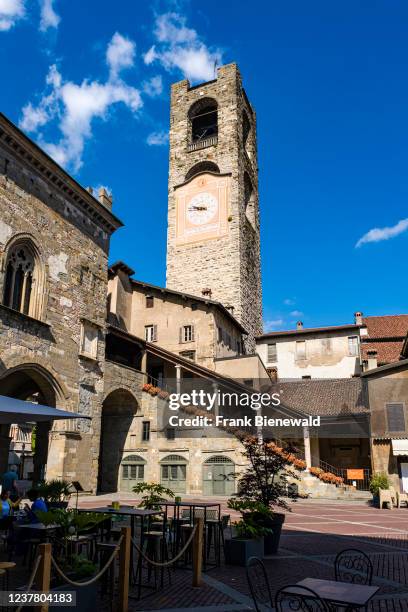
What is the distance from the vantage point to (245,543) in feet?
26.3

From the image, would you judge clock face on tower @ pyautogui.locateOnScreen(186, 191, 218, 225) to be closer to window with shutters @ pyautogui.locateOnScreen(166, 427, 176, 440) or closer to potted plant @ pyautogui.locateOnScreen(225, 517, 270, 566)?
window with shutters @ pyautogui.locateOnScreen(166, 427, 176, 440)

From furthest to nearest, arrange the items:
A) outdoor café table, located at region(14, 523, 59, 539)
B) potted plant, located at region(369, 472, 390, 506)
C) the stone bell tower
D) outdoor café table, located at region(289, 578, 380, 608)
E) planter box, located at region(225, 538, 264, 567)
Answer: the stone bell tower < potted plant, located at region(369, 472, 390, 506) < planter box, located at region(225, 538, 264, 567) < outdoor café table, located at region(14, 523, 59, 539) < outdoor café table, located at region(289, 578, 380, 608)

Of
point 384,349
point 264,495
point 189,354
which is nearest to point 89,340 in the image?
point 189,354

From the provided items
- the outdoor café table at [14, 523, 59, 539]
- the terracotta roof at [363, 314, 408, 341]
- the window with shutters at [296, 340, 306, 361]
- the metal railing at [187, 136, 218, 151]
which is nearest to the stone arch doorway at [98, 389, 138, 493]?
the outdoor café table at [14, 523, 59, 539]

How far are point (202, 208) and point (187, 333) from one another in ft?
42.4

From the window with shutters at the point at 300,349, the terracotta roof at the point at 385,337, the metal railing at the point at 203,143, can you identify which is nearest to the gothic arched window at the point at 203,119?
the metal railing at the point at 203,143

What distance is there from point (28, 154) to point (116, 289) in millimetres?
14741

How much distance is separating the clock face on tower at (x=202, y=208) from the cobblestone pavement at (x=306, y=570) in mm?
27827

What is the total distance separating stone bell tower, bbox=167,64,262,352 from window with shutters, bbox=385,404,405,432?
14457 mm

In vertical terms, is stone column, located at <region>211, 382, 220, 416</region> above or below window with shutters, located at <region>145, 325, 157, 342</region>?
Answer: below

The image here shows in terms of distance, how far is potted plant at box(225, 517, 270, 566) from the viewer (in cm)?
803

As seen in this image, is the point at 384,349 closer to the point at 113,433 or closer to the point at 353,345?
the point at 353,345

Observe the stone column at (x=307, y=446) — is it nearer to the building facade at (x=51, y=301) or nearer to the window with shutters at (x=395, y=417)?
the window with shutters at (x=395, y=417)

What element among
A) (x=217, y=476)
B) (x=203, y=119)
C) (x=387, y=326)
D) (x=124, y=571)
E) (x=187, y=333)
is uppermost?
(x=203, y=119)
